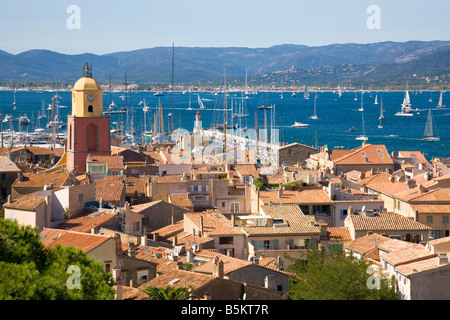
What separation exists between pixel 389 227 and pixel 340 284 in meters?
9.28

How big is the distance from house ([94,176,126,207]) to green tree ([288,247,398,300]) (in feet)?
36.8

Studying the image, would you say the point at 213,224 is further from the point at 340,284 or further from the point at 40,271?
the point at 40,271

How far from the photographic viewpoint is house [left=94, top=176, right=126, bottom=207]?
3309 centimetres

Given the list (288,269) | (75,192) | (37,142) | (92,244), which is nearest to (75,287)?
(92,244)

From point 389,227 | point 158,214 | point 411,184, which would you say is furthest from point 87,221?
point 411,184

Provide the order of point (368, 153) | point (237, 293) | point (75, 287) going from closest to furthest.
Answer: point (75, 287), point (237, 293), point (368, 153)

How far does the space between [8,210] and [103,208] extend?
145 inches

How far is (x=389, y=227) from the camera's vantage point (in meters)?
30.2

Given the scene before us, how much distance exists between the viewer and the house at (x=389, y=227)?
29.9 meters

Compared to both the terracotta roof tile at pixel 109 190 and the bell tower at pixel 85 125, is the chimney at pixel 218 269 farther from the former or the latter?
the bell tower at pixel 85 125

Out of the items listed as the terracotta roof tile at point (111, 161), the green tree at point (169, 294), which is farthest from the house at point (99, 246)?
the terracotta roof tile at point (111, 161)

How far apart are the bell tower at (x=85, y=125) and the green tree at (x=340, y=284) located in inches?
849

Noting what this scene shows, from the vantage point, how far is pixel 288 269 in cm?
2683
